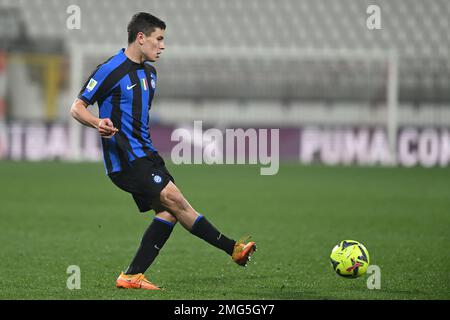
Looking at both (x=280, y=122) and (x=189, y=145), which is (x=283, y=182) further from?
(x=280, y=122)

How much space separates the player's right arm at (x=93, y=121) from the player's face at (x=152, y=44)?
22.1 inches

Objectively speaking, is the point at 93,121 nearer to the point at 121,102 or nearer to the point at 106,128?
the point at 106,128

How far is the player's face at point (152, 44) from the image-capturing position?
6340 millimetres

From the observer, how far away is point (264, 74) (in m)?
24.9

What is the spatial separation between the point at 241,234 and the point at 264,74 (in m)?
15.2

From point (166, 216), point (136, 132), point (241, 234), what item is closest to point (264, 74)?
point (241, 234)

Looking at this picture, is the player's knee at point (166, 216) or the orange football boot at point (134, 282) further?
the player's knee at point (166, 216)

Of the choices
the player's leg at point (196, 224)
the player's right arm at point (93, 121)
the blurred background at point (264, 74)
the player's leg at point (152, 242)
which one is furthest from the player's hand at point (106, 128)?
the blurred background at point (264, 74)

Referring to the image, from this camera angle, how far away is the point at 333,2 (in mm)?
29344

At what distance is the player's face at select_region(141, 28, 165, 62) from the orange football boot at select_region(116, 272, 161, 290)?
1.55 metres

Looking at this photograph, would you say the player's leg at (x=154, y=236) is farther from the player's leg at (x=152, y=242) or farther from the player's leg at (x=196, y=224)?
the player's leg at (x=196, y=224)

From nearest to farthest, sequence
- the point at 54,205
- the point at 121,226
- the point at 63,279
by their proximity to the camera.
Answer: the point at 63,279
the point at 121,226
the point at 54,205

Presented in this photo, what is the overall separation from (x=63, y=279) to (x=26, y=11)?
21910 millimetres

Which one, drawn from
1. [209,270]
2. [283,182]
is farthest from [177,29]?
[209,270]
